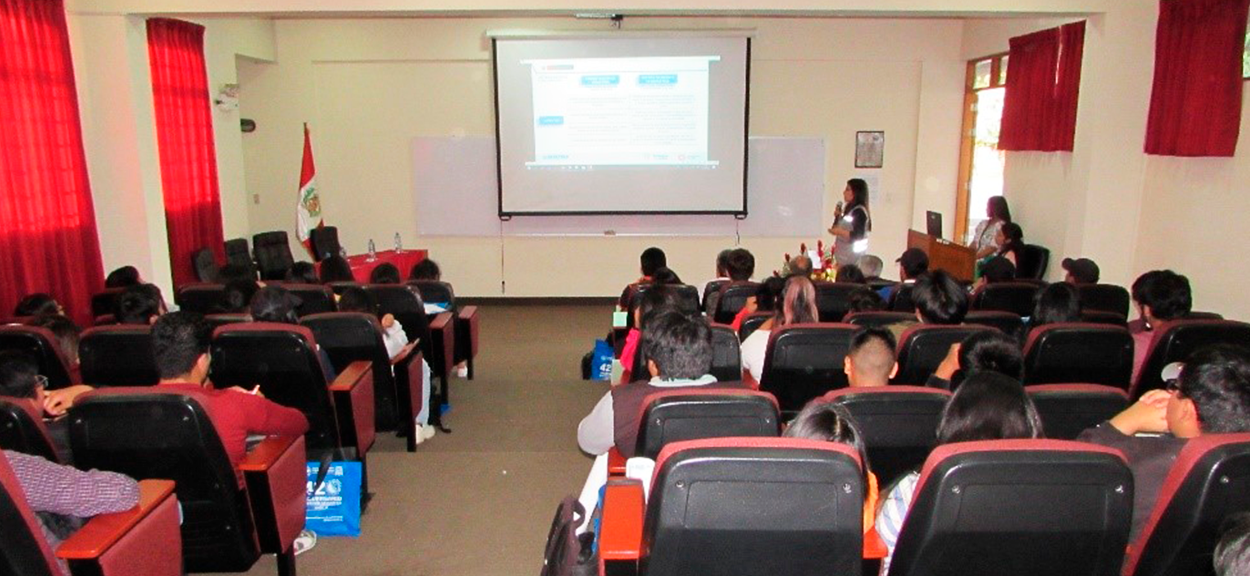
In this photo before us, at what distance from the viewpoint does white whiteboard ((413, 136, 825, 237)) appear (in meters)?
8.39

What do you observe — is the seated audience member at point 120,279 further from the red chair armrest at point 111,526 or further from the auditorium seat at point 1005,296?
the auditorium seat at point 1005,296

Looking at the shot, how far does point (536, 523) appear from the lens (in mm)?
3615

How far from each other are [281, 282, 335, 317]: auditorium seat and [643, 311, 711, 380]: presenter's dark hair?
2536 mm

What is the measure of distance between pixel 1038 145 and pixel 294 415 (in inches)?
247


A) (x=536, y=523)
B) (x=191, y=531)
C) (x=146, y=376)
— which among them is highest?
(x=146, y=376)

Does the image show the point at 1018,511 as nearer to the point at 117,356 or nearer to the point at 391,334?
the point at 391,334

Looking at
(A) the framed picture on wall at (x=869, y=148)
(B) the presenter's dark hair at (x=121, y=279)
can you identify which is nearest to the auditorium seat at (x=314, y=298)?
(B) the presenter's dark hair at (x=121, y=279)

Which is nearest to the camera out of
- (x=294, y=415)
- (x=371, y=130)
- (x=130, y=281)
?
(x=294, y=415)

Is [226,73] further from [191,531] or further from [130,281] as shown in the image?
[191,531]

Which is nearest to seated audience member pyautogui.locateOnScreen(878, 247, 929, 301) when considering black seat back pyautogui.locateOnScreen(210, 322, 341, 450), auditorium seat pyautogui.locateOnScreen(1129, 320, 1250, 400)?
auditorium seat pyautogui.locateOnScreen(1129, 320, 1250, 400)

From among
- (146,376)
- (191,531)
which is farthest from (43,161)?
(191,531)

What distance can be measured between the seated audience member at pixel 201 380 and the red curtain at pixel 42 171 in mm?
3100

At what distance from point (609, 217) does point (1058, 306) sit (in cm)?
524

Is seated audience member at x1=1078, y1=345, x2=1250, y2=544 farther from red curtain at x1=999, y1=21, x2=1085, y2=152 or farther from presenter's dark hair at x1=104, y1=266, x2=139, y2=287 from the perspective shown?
presenter's dark hair at x1=104, y1=266, x2=139, y2=287
